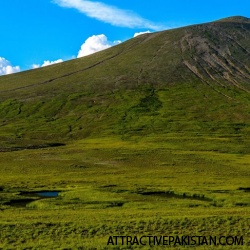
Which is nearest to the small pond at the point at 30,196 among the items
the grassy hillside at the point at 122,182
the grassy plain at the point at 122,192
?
the grassy hillside at the point at 122,182

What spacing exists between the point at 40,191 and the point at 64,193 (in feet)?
24.2

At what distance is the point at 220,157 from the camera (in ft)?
415

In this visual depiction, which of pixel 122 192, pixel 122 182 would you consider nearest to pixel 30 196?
pixel 122 192

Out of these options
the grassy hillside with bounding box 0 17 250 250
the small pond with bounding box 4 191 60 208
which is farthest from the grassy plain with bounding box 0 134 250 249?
the small pond with bounding box 4 191 60 208

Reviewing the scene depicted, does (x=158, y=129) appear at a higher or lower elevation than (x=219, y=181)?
higher

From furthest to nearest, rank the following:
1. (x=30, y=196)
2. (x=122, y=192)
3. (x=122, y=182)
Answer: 1. (x=122, y=182)
2. (x=122, y=192)
3. (x=30, y=196)

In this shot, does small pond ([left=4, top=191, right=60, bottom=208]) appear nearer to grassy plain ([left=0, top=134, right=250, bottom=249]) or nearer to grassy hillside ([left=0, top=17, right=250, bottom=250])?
grassy hillside ([left=0, top=17, right=250, bottom=250])

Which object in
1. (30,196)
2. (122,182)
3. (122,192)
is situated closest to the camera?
(30,196)

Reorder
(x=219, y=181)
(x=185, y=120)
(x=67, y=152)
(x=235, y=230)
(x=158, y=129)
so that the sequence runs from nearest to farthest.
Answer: (x=235, y=230) < (x=219, y=181) < (x=67, y=152) < (x=158, y=129) < (x=185, y=120)

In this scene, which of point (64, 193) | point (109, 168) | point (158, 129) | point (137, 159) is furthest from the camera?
point (158, 129)

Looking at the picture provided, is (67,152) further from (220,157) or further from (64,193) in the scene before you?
(64,193)

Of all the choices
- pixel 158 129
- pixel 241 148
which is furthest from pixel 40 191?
pixel 158 129

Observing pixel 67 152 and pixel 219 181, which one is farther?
pixel 67 152

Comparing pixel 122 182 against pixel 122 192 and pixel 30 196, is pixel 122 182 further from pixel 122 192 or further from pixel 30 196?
pixel 30 196
